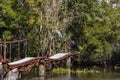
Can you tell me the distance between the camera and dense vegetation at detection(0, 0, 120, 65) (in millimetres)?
→ 23047

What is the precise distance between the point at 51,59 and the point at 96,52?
24.0 ft

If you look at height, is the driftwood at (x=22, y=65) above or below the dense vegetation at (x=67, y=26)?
below

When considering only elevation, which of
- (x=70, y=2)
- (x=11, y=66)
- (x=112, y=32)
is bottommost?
(x=11, y=66)

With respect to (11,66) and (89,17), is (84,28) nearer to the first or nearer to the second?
(89,17)

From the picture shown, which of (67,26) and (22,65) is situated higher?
(67,26)

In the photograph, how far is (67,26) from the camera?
25766mm

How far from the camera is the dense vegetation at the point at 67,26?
23.0 meters

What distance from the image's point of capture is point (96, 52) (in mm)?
25625

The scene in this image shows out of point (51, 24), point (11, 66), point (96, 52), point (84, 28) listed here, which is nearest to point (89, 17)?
point (84, 28)

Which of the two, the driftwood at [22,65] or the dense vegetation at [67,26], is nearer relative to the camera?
the driftwood at [22,65]

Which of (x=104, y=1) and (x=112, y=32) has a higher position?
(x=104, y=1)

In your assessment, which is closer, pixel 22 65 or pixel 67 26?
pixel 22 65

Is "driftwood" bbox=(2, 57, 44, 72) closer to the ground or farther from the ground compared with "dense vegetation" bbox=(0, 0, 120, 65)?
closer to the ground

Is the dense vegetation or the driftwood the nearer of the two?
the driftwood
